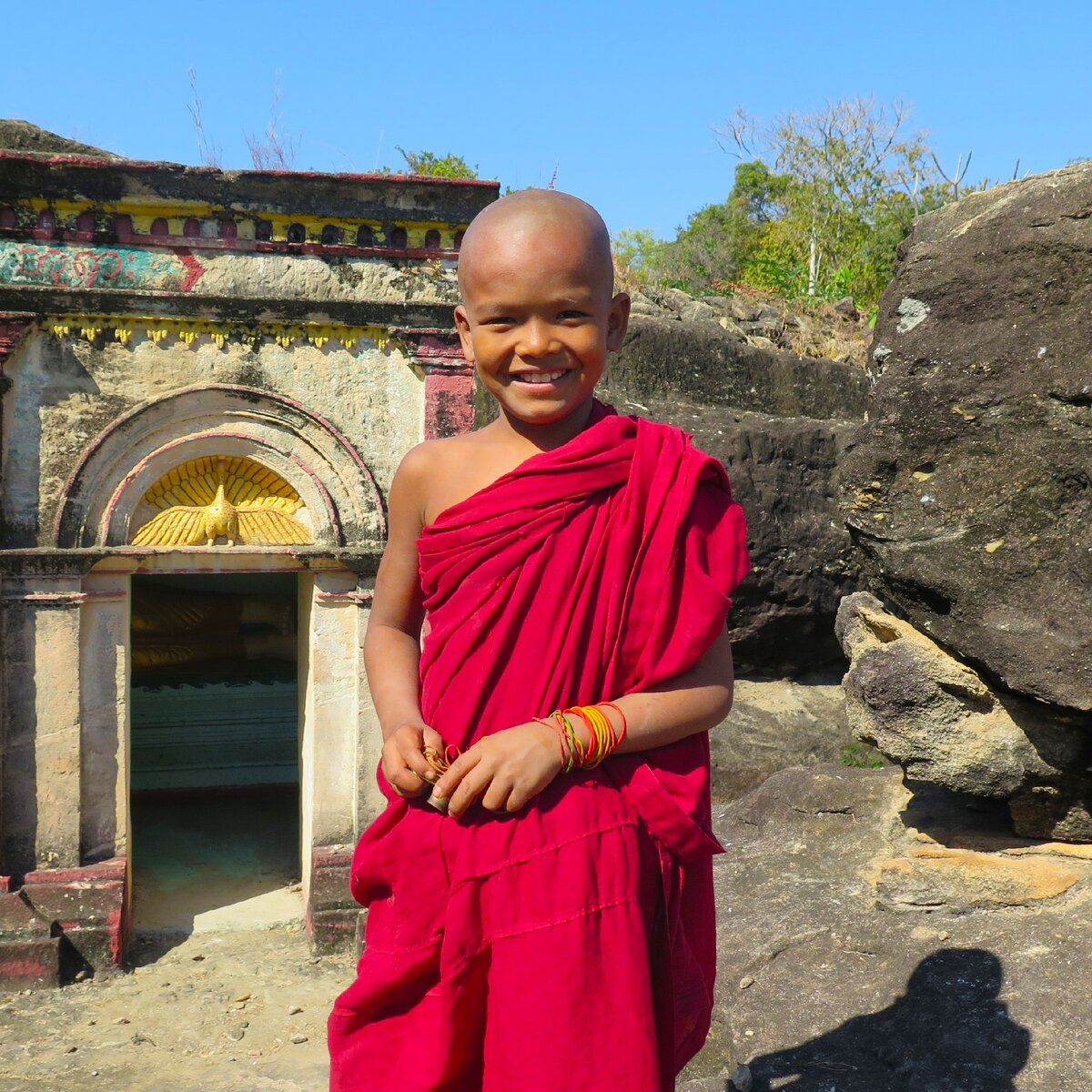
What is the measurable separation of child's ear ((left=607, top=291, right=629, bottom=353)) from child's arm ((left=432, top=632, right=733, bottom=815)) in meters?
0.64

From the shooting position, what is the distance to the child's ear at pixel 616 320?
216 centimetres

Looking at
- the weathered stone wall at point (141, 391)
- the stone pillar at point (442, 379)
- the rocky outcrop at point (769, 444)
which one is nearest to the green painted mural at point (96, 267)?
the weathered stone wall at point (141, 391)

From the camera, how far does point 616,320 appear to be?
7.16 ft

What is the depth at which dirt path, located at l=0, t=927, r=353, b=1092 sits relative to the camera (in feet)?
18.6

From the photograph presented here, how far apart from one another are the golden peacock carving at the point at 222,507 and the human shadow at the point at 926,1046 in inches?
180

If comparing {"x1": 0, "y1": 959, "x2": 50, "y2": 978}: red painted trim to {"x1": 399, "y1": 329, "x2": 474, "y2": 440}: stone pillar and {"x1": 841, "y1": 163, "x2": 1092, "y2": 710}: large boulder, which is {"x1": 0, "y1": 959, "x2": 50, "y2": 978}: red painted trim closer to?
{"x1": 399, "y1": 329, "x2": 474, "y2": 440}: stone pillar

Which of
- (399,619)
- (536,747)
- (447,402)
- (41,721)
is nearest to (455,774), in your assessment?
(536,747)

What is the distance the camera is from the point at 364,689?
7.07 meters

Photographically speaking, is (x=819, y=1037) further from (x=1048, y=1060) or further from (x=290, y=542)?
(x=290, y=542)

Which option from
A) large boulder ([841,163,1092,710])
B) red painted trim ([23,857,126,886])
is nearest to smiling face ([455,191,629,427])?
large boulder ([841,163,1092,710])

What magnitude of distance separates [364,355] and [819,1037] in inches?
189

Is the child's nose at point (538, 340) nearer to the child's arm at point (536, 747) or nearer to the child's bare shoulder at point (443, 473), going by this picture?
the child's bare shoulder at point (443, 473)

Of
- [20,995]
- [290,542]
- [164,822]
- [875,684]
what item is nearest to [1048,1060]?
[875,684]

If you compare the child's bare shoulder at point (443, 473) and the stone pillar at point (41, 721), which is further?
the stone pillar at point (41, 721)
